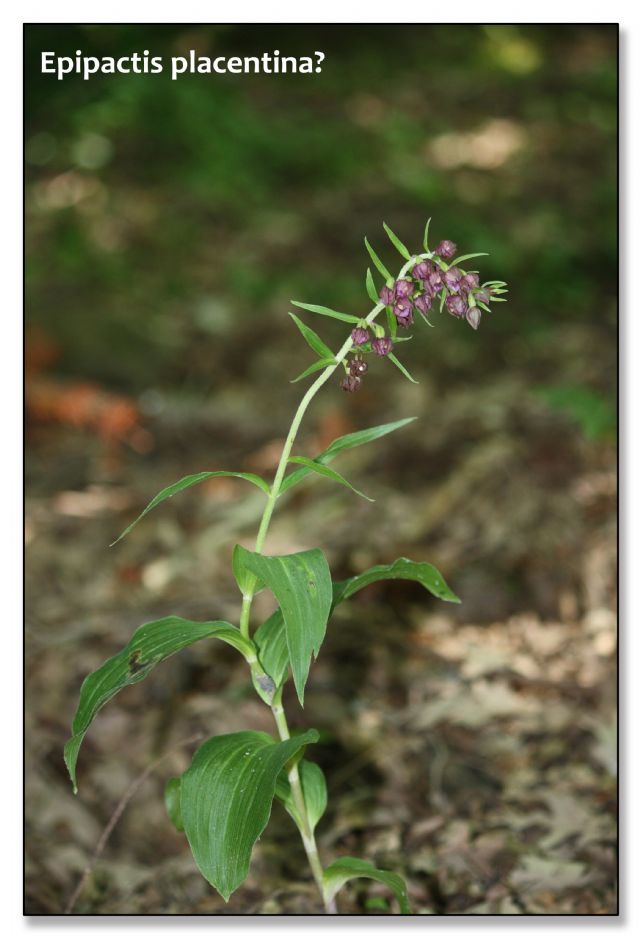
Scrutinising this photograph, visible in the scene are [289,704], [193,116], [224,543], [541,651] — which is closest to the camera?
[289,704]

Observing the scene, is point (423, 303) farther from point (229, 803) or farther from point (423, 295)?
point (229, 803)

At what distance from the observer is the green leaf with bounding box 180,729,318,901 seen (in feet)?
6.02

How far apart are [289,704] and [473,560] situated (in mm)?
1210

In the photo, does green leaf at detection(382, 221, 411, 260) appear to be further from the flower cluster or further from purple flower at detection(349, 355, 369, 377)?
purple flower at detection(349, 355, 369, 377)

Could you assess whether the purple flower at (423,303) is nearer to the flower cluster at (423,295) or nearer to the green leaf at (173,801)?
the flower cluster at (423,295)

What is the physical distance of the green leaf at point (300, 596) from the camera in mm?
1701

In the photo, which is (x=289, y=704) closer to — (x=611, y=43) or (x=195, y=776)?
(x=195, y=776)

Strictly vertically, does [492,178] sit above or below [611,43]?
below

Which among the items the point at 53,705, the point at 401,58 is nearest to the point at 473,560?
the point at 53,705

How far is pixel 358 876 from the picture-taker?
2156 millimetres

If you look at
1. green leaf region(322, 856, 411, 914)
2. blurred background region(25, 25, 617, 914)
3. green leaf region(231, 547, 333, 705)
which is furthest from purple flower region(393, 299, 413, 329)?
blurred background region(25, 25, 617, 914)

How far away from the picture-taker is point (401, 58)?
9.30 m

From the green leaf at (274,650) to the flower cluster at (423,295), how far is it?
0.61 m

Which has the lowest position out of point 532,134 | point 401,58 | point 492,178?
point 492,178
